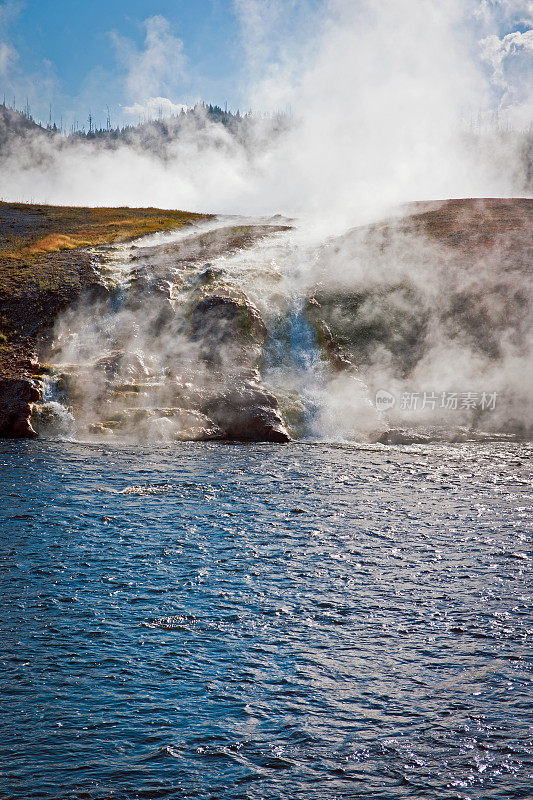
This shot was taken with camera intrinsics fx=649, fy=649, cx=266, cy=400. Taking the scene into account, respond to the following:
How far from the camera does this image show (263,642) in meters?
13.2

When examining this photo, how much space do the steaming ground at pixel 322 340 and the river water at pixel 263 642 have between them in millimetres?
11198

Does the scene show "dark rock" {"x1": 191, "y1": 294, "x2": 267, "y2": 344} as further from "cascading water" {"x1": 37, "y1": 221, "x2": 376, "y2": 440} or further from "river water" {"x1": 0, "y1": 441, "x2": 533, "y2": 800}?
"river water" {"x1": 0, "y1": 441, "x2": 533, "y2": 800}

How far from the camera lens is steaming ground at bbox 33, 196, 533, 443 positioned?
35.4 meters

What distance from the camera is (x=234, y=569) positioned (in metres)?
16.9

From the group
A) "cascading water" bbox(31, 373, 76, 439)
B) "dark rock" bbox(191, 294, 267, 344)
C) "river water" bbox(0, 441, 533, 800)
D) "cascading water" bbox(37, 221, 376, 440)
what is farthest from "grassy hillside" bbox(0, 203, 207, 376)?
"river water" bbox(0, 441, 533, 800)

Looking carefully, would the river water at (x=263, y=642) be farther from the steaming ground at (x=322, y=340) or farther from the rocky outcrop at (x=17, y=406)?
the steaming ground at (x=322, y=340)

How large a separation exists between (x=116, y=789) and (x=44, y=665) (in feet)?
11.9

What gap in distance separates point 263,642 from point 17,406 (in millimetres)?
24746

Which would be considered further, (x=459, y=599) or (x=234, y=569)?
(x=234, y=569)

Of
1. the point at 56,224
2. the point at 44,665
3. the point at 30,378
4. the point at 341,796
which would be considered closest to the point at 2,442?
the point at 30,378

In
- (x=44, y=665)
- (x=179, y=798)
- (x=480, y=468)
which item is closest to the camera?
(x=179, y=798)

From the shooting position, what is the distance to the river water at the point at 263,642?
9.66 meters

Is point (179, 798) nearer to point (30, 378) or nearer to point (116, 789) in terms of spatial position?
point (116, 789)

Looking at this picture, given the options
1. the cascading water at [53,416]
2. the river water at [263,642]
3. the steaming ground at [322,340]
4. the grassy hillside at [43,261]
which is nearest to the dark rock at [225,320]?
the steaming ground at [322,340]
